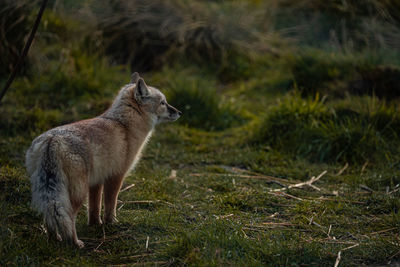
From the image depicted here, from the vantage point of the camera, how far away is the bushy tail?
306cm

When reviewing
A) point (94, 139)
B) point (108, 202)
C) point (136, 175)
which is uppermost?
point (94, 139)

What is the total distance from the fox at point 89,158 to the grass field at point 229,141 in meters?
0.26

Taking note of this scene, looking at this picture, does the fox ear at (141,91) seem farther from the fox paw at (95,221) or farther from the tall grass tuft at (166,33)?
the tall grass tuft at (166,33)

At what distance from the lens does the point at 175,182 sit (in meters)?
4.96

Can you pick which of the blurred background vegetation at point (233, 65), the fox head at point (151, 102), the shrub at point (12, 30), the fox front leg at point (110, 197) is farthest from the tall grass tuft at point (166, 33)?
the fox front leg at point (110, 197)

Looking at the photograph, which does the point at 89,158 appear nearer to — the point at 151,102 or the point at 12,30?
the point at 151,102

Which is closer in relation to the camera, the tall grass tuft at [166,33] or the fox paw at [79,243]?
the fox paw at [79,243]

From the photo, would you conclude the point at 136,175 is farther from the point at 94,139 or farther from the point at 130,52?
the point at 130,52

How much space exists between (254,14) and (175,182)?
5951 mm

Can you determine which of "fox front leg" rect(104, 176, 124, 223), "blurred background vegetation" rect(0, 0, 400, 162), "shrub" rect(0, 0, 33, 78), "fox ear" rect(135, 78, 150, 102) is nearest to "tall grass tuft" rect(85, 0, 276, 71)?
"blurred background vegetation" rect(0, 0, 400, 162)

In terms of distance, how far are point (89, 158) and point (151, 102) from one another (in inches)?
45.6

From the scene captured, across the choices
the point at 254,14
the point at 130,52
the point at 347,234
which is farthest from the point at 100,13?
the point at 347,234

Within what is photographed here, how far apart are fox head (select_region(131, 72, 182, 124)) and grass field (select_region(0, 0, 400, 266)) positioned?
0.85 m

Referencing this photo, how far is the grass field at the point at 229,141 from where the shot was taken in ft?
10.9
